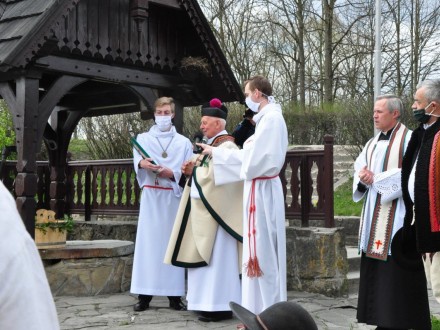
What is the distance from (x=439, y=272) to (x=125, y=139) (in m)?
14.7

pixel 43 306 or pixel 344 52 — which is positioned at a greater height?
pixel 344 52

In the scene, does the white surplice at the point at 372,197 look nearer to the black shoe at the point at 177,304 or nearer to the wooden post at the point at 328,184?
the wooden post at the point at 328,184

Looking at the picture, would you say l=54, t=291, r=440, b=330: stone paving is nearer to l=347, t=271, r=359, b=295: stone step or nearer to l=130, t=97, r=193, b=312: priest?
l=130, t=97, r=193, b=312: priest

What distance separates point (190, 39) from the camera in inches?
315

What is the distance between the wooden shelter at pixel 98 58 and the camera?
254 inches

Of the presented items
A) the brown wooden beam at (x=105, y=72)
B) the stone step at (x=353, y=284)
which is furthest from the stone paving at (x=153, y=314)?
the brown wooden beam at (x=105, y=72)

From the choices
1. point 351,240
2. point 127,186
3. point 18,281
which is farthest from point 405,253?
point 351,240

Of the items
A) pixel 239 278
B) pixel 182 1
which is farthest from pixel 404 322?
pixel 182 1

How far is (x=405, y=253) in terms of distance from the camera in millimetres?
5324

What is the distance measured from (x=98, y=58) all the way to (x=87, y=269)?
2336mm

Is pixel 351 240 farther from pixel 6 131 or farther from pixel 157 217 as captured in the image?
pixel 6 131

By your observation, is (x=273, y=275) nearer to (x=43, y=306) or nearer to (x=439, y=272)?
(x=439, y=272)

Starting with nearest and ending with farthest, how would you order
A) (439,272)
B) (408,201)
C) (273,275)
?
1. (439,272)
2. (408,201)
3. (273,275)

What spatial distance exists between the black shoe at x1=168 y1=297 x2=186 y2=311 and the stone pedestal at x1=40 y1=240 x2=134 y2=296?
1.14 m
